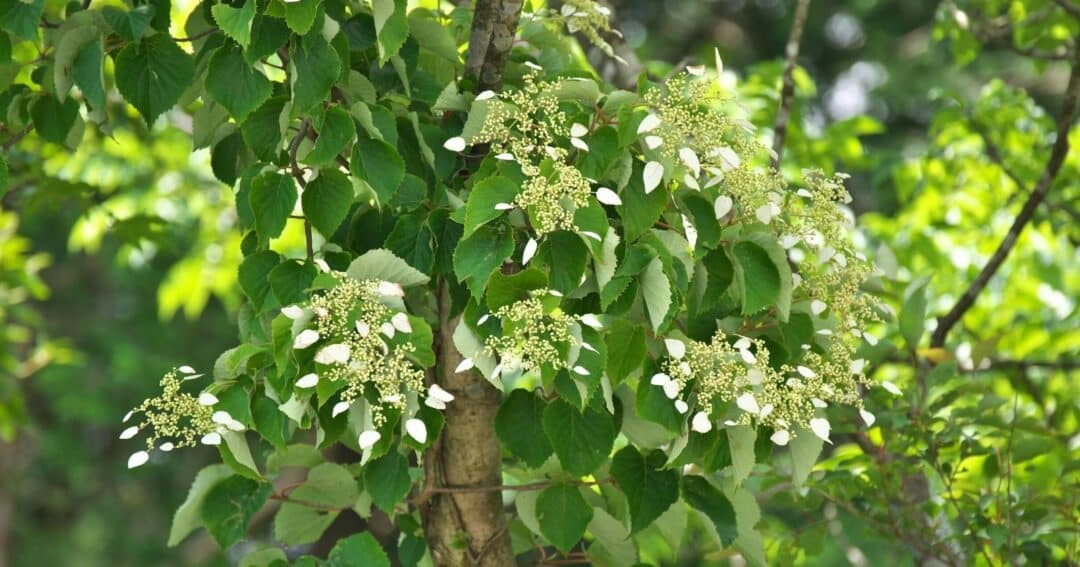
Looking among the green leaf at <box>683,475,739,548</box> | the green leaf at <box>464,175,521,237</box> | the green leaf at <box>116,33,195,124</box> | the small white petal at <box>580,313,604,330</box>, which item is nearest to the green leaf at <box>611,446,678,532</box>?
the green leaf at <box>683,475,739,548</box>

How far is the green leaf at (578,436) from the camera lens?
1300 millimetres

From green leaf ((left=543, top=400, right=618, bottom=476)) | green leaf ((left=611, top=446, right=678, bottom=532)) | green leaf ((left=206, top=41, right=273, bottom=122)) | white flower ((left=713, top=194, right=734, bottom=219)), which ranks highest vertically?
white flower ((left=713, top=194, right=734, bottom=219))

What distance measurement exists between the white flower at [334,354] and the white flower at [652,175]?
315 millimetres

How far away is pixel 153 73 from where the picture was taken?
132 cm

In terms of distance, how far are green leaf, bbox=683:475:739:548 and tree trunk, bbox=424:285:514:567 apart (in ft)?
0.82

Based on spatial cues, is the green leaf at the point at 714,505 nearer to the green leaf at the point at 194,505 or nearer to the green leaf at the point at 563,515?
the green leaf at the point at 563,515

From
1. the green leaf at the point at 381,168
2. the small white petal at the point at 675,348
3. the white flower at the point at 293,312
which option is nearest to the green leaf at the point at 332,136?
the green leaf at the point at 381,168

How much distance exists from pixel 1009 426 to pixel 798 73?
1390 millimetres

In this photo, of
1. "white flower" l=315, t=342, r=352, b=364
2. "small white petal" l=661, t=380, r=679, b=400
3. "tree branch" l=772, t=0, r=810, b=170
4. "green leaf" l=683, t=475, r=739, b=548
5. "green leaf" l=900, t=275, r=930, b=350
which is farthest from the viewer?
"tree branch" l=772, t=0, r=810, b=170

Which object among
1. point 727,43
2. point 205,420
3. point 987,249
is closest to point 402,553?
point 205,420

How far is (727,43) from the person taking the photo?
9.20 m

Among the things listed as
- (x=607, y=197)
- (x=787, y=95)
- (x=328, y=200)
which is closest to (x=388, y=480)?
(x=328, y=200)

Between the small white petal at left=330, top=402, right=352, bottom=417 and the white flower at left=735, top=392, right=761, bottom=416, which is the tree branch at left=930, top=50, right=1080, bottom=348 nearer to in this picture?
the white flower at left=735, top=392, right=761, bottom=416

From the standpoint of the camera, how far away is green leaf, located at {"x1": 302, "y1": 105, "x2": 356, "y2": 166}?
48.2 inches
